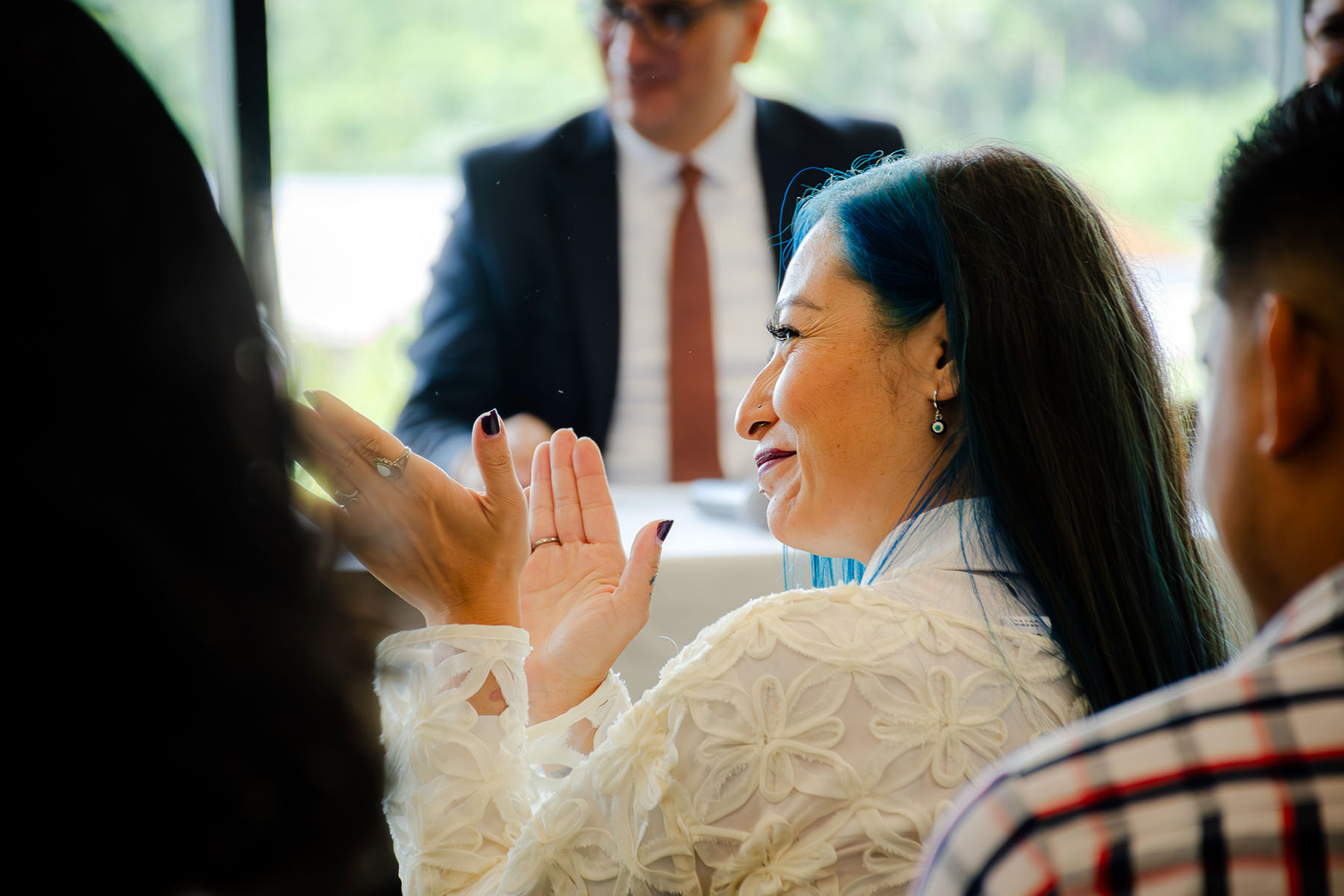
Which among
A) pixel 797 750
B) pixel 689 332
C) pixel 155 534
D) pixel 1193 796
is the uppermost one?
pixel 689 332

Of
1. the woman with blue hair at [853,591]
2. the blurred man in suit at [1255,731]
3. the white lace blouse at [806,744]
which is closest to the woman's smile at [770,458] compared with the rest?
the woman with blue hair at [853,591]

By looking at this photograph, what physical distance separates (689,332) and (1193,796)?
1.12m

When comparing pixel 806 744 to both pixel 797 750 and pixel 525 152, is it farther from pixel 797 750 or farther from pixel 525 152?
pixel 525 152

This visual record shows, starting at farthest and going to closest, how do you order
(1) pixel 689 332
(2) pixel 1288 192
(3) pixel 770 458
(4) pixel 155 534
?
(1) pixel 689 332 < (3) pixel 770 458 < (2) pixel 1288 192 < (4) pixel 155 534

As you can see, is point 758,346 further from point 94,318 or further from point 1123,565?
point 94,318

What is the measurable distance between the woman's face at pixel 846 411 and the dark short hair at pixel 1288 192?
400 mm

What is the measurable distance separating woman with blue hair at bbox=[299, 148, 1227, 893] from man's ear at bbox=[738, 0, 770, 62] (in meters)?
0.45

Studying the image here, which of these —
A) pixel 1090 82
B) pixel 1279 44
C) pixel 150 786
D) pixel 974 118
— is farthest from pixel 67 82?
pixel 1090 82

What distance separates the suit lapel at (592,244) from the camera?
1.27m

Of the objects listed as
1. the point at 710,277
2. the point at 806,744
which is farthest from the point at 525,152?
the point at 806,744

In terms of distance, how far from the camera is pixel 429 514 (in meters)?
0.93

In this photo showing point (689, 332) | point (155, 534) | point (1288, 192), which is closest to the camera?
point (155, 534)

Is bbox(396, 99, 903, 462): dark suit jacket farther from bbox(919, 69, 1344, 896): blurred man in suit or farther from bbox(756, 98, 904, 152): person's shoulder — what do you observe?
bbox(919, 69, 1344, 896): blurred man in suit

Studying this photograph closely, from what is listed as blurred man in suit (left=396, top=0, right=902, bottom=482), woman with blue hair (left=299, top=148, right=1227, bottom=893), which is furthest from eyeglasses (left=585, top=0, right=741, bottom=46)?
woman with blue hair (left=299, top=148, right=1227, bottom=893)
